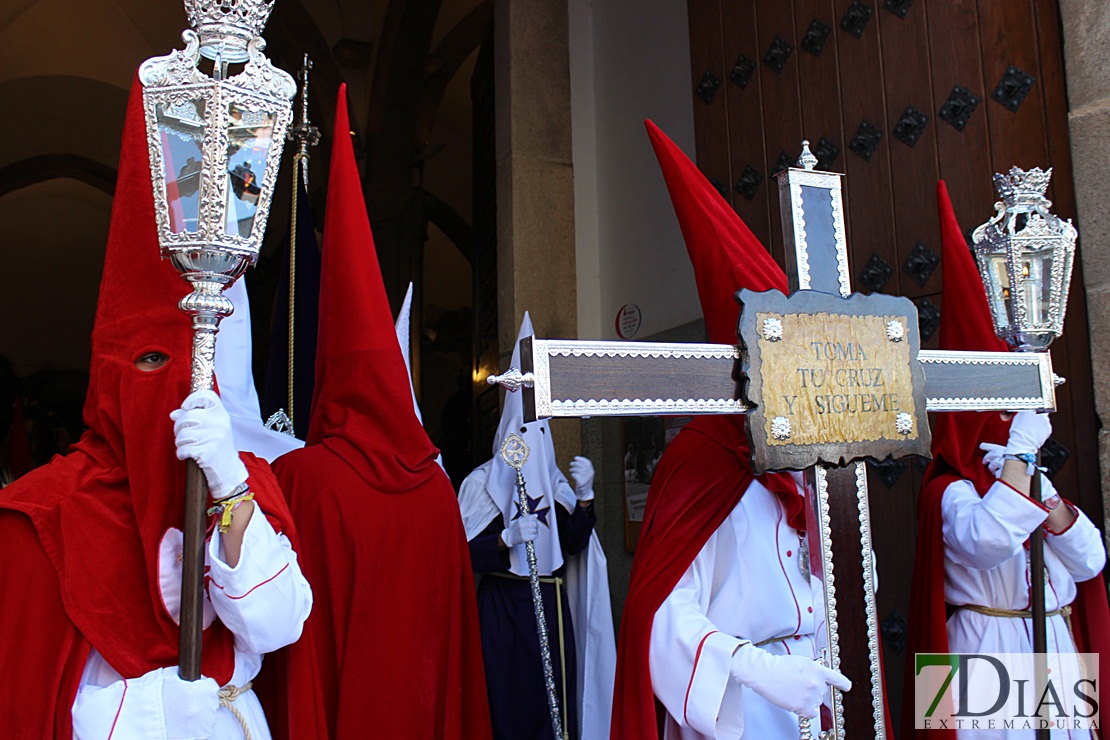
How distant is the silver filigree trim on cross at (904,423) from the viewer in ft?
7.23

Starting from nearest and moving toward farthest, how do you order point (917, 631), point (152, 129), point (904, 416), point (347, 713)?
point (152, 129), point (904, 416), point (347, 713), point (917, 631)

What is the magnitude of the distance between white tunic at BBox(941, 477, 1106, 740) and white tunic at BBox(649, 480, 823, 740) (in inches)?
26.0

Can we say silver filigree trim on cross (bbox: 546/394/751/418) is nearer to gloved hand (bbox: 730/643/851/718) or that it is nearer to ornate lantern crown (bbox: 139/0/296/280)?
gloved hand (bbox: 730/643/851/718)

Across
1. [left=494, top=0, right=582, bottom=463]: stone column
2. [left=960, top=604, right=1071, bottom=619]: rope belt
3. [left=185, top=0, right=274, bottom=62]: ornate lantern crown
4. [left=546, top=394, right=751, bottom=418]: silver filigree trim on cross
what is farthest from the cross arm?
[left=494, top=0, right=582, bottom=463]: stone column

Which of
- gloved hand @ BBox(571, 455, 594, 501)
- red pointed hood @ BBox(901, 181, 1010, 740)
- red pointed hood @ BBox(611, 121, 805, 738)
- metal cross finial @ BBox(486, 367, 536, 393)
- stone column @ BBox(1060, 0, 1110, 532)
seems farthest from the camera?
gloved hand @ BBox(571, 455, 594, 501)

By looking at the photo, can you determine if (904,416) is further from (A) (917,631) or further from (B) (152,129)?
(B) (152,129)

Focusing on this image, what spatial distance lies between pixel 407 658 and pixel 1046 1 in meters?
3.46

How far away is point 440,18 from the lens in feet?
35.5

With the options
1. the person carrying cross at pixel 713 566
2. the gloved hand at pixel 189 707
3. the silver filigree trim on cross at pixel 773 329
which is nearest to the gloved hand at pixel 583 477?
the person carrying cross at pixel 713 566

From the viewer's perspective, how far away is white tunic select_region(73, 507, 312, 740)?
6.52ft

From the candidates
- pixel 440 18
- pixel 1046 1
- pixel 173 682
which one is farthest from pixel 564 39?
pixel 173 682

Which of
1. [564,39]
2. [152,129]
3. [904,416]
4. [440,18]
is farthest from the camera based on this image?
[440,18]

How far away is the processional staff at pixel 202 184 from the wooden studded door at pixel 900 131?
2396 mm

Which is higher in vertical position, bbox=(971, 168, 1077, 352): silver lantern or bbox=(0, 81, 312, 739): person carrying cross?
bbox=(971, 168, 1077, 352): silver lantern
